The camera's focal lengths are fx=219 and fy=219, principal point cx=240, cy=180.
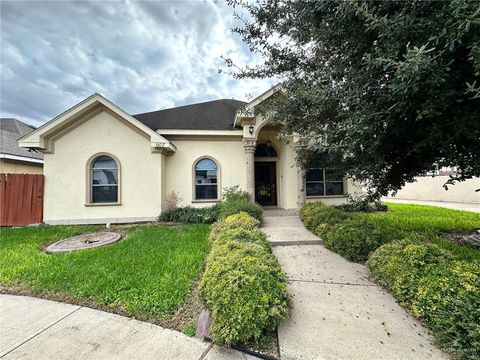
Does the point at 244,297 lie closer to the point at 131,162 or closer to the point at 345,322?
the point at 345,322

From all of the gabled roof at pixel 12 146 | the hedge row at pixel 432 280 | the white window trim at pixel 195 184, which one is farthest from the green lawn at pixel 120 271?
the gabled roof at pixel 12 146

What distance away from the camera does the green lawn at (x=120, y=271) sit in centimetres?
336

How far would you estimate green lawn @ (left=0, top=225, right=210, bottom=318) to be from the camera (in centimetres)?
336

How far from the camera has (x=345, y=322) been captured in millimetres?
2566

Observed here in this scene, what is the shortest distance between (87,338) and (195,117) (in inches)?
409

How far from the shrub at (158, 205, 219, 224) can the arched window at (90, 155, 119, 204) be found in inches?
90.2

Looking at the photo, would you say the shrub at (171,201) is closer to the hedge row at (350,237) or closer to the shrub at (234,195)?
the shrub at (234,195)

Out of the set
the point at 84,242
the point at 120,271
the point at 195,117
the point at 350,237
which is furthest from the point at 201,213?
the point at 350,237

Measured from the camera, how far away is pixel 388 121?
335cm

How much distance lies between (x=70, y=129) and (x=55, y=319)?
860 cm

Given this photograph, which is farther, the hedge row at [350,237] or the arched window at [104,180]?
the arched window at [104,180]

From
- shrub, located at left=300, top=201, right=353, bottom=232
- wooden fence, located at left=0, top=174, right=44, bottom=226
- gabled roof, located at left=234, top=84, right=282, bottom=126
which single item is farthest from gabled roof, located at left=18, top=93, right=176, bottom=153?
shrub, located at left=300, top=201, right=353, bottom=232

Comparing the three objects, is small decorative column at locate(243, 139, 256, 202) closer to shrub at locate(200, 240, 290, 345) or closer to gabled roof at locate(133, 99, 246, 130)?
gabled roof at locate(133, 99, 246, 130)

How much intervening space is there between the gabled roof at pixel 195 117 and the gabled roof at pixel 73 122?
4.77 ft
